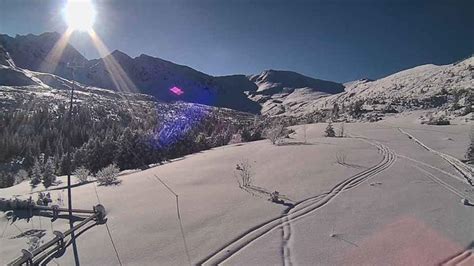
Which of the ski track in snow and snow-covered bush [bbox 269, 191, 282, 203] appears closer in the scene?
the ski track in snow

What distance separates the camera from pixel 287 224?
276 inches

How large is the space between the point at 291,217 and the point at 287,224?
0.41 meters

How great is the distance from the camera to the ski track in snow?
579 cm

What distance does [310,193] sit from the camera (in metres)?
8.94

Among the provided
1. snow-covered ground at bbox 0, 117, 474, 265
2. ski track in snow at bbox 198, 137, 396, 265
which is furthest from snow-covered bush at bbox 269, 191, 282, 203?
ski track in snow at bbox 198, 137, 396, 265

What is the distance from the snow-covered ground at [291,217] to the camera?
5.78m

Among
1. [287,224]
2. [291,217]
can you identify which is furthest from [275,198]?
[287,224]

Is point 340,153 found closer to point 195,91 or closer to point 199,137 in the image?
point 199,137

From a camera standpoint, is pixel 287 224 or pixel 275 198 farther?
pixel 275 198

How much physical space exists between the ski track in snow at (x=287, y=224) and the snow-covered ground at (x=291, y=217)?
0.02 m

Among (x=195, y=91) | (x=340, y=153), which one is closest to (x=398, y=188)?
(x=340, y=153)

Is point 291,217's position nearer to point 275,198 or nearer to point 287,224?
point 287,224

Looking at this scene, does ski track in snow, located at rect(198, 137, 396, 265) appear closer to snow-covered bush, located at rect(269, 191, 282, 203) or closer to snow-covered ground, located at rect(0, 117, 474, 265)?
snow-covered ground, located at rect(0, 117, 474, 265)

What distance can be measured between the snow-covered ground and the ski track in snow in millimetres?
19
